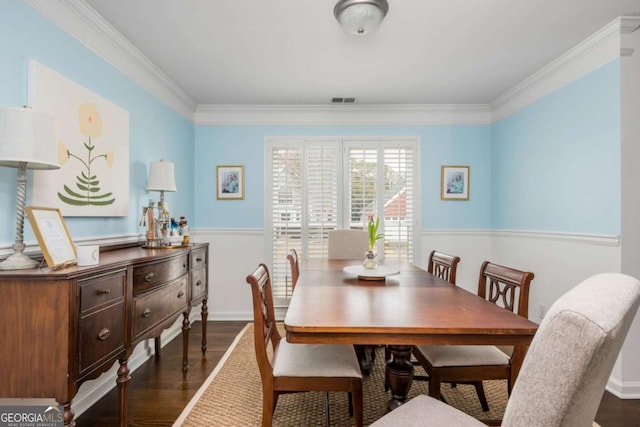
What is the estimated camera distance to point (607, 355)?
27.0 inches

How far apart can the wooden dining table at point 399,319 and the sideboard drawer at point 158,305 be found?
34.2 inches

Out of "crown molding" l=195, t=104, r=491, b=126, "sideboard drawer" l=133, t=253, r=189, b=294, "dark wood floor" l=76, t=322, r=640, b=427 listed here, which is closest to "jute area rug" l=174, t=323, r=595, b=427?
"dark wood floor" l=76, t=322, r=640, b=427

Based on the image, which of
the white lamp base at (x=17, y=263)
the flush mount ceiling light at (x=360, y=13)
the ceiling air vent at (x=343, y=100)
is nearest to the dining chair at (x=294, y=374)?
the white lamp base at (x=17, y=263)

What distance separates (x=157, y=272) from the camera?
7.02ft

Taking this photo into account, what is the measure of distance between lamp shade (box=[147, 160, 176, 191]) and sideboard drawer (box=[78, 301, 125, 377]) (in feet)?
4.48

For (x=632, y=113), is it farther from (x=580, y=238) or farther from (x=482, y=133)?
(x=482, y=133)

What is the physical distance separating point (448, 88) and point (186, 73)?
253cm

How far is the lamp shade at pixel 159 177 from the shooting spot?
2.87 metres

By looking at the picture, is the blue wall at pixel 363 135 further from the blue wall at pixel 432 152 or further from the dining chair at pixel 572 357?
the dining chair at pixel 572 357

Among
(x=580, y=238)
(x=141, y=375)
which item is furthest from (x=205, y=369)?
(x=580, y=238)

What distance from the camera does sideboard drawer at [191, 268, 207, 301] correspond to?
9.14ft

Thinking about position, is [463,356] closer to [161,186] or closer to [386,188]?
[161,186]

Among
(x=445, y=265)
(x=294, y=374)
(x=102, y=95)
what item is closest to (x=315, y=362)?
(x=294, y=374)

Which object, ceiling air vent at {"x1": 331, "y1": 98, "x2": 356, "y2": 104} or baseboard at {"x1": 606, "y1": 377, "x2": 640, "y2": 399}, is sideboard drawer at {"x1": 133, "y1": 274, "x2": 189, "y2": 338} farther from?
baseboard at {"x1": 606, "y1": 377, "x2": 640, "y2": 399}
